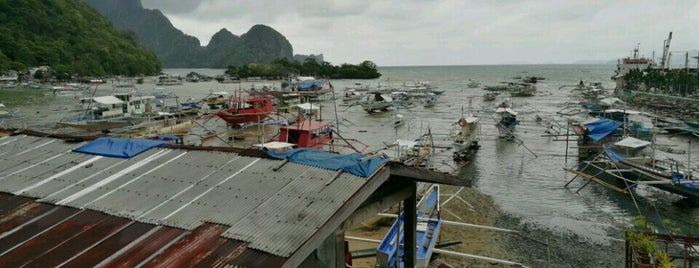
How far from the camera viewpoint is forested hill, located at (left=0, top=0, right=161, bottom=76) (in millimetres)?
98375

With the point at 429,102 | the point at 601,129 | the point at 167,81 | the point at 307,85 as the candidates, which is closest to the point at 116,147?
the point at 601,129

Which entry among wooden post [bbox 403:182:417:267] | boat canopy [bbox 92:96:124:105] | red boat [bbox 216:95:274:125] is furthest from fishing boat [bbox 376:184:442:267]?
boat canopy [bbox 92:96:124:105]

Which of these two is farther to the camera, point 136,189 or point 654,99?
point 654,99

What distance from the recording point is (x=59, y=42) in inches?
4365

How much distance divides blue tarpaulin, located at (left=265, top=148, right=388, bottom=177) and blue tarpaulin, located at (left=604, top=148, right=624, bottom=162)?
2066 centimetres

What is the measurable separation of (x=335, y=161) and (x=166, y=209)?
2591 mm

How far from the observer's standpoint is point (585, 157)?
2819 cm

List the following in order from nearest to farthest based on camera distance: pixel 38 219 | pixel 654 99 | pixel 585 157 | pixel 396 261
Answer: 1. pixel 38 219
2. pixel 396 261
3. pixel 585 157
4. pixel 654 99

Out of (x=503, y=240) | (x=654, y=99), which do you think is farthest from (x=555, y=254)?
(x=654, y=99)

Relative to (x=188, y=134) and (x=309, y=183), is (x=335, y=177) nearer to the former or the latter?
(x=309, y=183)

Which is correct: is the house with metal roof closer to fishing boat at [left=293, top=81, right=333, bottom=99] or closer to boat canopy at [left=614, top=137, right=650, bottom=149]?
boat canopy at [left=614, top=137, right=650, bottom=149]

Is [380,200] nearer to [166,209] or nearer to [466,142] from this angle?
[166,209]

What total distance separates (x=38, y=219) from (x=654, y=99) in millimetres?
72098

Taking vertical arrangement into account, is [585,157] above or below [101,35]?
below
